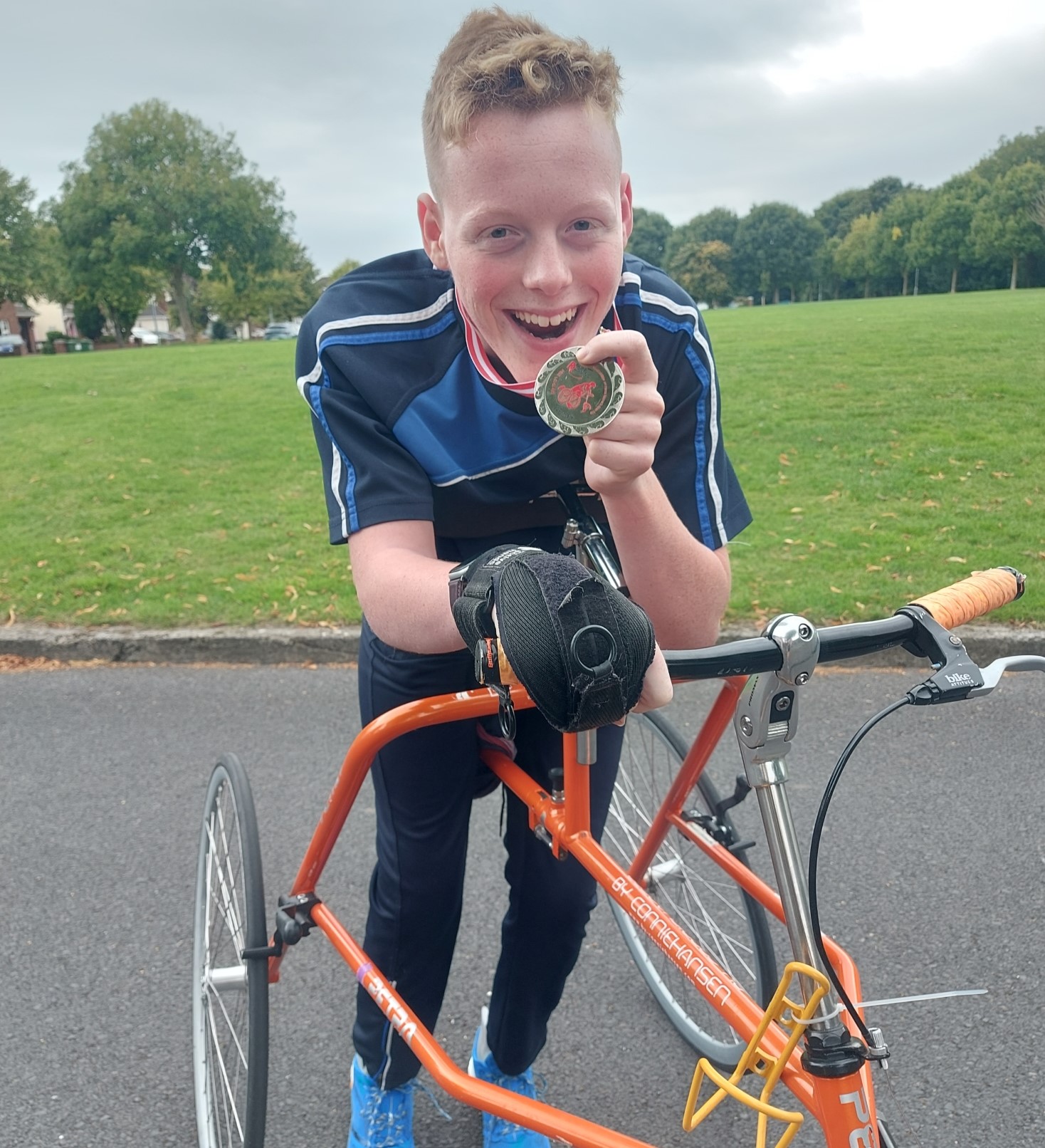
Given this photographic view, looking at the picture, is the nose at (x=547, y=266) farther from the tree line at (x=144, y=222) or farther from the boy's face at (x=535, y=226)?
the tree line at (x=144, y=222)

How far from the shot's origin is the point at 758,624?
197 inches

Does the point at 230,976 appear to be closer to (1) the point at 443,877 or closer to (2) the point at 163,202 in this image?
(1) the point at 443,877

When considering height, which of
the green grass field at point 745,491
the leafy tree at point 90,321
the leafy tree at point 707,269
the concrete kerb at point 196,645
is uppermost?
the leafy tree at point 707,269

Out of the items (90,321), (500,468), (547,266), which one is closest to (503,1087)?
(500,468)

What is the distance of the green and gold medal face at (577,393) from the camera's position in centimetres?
111

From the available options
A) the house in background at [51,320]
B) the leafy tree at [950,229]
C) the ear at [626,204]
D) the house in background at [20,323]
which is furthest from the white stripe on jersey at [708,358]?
the house in background at [51,320]

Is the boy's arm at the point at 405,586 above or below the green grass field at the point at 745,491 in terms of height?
above

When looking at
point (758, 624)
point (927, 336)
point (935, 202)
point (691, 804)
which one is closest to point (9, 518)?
point (758, 624)

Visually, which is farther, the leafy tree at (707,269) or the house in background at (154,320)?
the house in background at (154,320)

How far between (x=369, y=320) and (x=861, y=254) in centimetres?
8990

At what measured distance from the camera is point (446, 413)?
1.62 m

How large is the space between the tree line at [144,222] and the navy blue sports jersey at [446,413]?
6104 cm

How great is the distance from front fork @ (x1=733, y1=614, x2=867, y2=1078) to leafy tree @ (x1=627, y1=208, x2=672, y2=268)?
68.6 metres

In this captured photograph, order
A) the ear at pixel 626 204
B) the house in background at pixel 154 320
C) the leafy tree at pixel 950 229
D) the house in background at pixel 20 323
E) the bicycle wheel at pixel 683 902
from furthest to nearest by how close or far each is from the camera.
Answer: the house in background at pixel 154 320
the house in background at pixel 20 323
the leafy tree at pixel 950 229
the bicycle wheel at pixel 683 902
the ear at pixel 626 204
